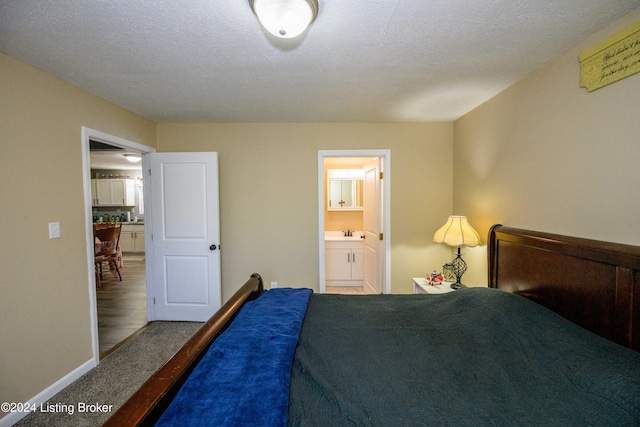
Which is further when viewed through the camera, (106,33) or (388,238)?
(388,238)

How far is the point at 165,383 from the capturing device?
915mm

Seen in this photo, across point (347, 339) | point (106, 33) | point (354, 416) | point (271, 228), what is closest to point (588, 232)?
point (347, 339)

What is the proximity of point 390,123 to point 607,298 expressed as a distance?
97.1 inches

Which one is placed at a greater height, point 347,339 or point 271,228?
point 271,228

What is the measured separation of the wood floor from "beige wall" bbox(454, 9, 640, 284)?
3766 mm

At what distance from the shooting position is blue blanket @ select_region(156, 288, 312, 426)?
0.84 metres

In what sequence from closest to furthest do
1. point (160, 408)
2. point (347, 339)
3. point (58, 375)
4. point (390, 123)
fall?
point (160, 408) < point (347, 339) < point (58, 375) < point (390, 123)

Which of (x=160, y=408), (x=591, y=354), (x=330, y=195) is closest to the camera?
(x=160, y=408)

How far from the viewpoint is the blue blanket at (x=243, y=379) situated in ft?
2.75

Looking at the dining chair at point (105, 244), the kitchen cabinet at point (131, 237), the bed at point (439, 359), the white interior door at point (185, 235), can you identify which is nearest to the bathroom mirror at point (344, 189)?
the white interior door at point (185, 235)

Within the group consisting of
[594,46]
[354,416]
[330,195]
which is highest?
[594,46]

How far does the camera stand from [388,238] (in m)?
3.19

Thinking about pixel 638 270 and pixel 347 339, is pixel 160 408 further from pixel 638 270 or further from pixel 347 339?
pixel 638 270

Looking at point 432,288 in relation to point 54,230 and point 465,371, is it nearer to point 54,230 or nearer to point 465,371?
point 465,371
